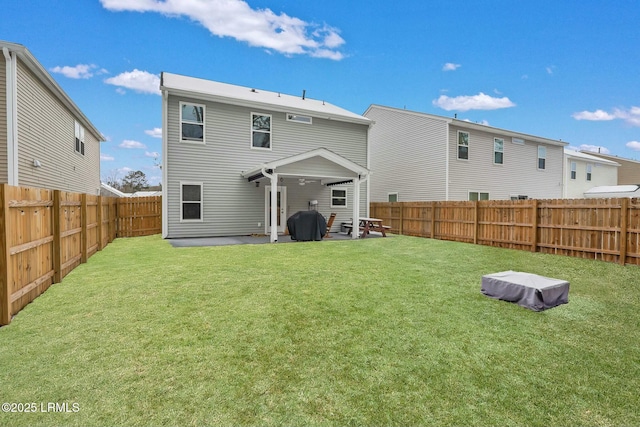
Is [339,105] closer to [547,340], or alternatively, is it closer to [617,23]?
[617,23]

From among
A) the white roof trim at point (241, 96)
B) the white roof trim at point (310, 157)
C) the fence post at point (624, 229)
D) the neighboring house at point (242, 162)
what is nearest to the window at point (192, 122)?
the neighboring house at point (242, 162)

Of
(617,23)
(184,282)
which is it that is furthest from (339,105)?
(184,282)

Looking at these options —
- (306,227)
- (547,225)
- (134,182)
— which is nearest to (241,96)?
(306,227)

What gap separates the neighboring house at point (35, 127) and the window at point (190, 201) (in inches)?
165

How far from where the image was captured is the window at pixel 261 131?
13273 mm

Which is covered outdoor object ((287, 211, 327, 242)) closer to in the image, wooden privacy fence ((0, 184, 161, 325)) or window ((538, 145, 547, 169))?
wooden privacy fence ((0, 184, 161, 325))

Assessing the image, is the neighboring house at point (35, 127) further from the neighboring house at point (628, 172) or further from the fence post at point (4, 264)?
the neighboring house at point (628, 172)

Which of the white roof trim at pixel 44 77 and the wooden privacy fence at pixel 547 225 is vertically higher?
the white roof trim at pixel 44 77

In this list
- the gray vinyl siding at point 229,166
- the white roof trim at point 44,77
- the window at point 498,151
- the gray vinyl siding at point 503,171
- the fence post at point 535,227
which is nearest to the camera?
the white roof trim at point 44,77

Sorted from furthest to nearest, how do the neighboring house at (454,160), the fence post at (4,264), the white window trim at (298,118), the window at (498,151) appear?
1. the window at (498,151)
2. the neighboring house at (454,160)
3. the white window trim at (298,118)
4. the fence post at (4,264)

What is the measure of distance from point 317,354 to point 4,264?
359 centimetres

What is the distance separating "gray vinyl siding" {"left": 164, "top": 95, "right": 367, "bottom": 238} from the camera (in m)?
11.9

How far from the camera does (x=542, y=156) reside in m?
19.2

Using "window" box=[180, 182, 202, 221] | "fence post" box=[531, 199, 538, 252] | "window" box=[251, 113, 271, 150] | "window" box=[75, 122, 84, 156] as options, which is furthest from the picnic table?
"window" box=[75, 122, 84, 156]
